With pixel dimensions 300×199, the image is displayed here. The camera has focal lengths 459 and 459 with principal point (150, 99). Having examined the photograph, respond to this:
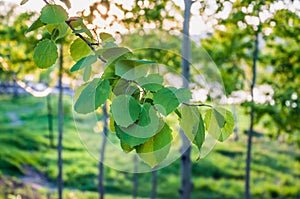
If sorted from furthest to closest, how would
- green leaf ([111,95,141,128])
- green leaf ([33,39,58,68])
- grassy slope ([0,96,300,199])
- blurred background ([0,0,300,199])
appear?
grassy slope ([0,96,300,199]) < blurred background ([0,0,300,199]) < green leaf ([33,39,58,68]) < green leaf ([111,95,141,128])

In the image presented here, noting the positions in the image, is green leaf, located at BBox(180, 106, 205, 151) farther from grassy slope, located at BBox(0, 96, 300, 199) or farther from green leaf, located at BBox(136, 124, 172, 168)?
grassy slope, located at BBox(0, 96, 300, 199)

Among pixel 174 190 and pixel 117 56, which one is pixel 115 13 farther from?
pixel 174 190

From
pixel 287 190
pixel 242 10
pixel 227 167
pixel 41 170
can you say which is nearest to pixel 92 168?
pixel 41 170

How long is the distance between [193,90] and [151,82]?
13.5 inches

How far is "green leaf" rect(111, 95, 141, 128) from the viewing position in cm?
53

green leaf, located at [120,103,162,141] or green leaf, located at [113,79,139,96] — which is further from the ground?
green leaf, located at [113,79,139,96]

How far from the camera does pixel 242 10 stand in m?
3.91

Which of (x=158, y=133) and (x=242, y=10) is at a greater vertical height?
(x=242, y=10)

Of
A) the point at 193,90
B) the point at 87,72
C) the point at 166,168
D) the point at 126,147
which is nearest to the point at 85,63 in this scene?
the point at 87,72

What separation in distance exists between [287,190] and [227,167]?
216 centimetres

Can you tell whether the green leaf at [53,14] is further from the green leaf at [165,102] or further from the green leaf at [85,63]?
the green leaf at [165,102]

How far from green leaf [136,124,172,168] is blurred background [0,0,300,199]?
99mm

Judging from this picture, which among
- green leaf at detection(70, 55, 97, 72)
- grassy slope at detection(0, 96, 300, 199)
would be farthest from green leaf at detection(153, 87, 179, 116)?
grassy slope at detection(0, 96, 300, 199)

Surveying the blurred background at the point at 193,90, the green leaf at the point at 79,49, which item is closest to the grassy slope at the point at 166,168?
the blurred background at the point at 193,90
